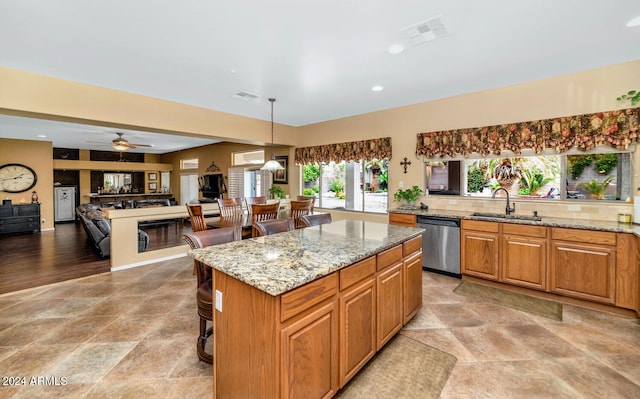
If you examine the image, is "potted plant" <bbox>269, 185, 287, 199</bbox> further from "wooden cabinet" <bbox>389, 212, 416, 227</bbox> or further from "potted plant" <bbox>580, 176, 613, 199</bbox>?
"potted plant" <bbox>580, 176, 613, 199</bbox>

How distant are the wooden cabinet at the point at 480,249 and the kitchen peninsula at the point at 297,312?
2052 mm

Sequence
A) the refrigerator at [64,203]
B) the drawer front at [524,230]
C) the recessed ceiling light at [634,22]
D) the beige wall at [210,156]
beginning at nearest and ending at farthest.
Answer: the recessed ceiling light at [634,22]
the drawer front at [524,230]
the beige wall at [210,156]
the refrigerator at [64,203]

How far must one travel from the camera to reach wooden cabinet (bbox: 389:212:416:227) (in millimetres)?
4383

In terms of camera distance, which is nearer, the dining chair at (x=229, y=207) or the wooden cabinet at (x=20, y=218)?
the dining chair at (x=229, y=207)

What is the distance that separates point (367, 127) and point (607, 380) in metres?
4.60

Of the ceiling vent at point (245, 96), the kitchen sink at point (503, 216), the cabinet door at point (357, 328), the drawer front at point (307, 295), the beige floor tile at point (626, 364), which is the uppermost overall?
the ceiling vent at point (245, 96)

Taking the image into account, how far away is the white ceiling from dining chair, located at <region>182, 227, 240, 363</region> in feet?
5.88

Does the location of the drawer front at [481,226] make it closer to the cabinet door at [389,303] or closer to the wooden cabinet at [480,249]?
the wooden cabinet at [480,249]

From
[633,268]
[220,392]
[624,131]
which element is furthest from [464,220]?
[220,392]

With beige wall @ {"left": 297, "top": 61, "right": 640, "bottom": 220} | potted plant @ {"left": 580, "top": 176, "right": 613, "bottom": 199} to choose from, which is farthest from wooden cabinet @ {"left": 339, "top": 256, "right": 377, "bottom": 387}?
Answer: potted plant @ {"left": 580, "top": 176, "right": 613, "bottom": 199}

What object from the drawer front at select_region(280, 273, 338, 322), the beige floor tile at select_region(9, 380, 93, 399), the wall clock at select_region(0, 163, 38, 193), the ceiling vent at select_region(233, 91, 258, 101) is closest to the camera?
the drawer front at select_region(280, 273, 338, 322)

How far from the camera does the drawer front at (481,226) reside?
3.62m

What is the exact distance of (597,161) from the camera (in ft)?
11.5

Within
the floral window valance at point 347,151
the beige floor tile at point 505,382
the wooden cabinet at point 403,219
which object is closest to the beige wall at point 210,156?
the floral window valance at point 347,151
